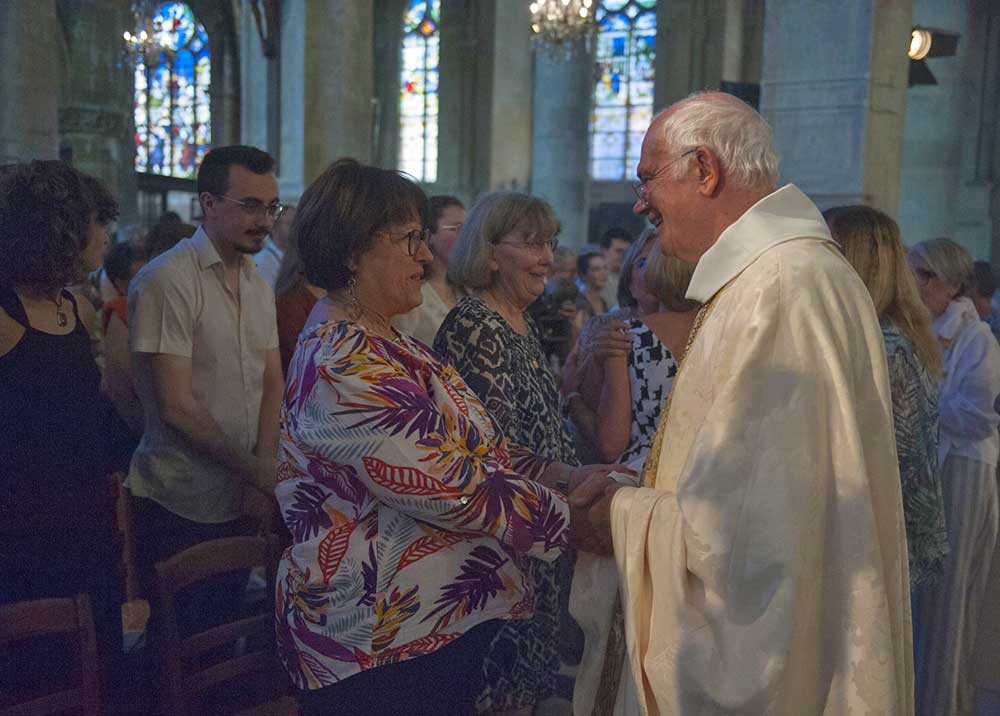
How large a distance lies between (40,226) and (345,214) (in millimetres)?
973

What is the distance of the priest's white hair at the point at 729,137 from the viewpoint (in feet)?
5.89

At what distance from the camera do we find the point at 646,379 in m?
3.05

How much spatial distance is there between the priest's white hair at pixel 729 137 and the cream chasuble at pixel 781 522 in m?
0.13

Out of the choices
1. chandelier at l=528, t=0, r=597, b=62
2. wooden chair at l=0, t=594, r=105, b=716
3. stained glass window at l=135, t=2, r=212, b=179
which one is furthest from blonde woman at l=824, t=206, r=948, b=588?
stained glass window at l=135, t=2, r=212, b=179

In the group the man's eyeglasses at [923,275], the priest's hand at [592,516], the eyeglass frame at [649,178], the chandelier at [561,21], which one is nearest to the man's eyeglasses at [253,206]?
the eyeglass frame at [649,178]

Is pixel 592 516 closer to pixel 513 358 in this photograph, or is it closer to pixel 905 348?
pixel 513 358

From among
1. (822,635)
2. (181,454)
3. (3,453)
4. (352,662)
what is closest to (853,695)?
(822,635)

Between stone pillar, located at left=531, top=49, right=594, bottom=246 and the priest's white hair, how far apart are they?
40.1 ft

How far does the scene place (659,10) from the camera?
1648cm

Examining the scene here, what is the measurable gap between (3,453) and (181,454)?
0.76 meters

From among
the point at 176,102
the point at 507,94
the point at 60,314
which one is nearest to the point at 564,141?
the point at 507,94

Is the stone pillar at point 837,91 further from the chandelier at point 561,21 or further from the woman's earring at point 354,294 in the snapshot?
the chandelier at point 561,21

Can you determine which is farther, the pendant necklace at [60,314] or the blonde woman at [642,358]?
the blonde woman at [642,358]

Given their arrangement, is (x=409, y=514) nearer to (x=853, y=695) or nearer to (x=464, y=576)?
(x=464, y=576)
